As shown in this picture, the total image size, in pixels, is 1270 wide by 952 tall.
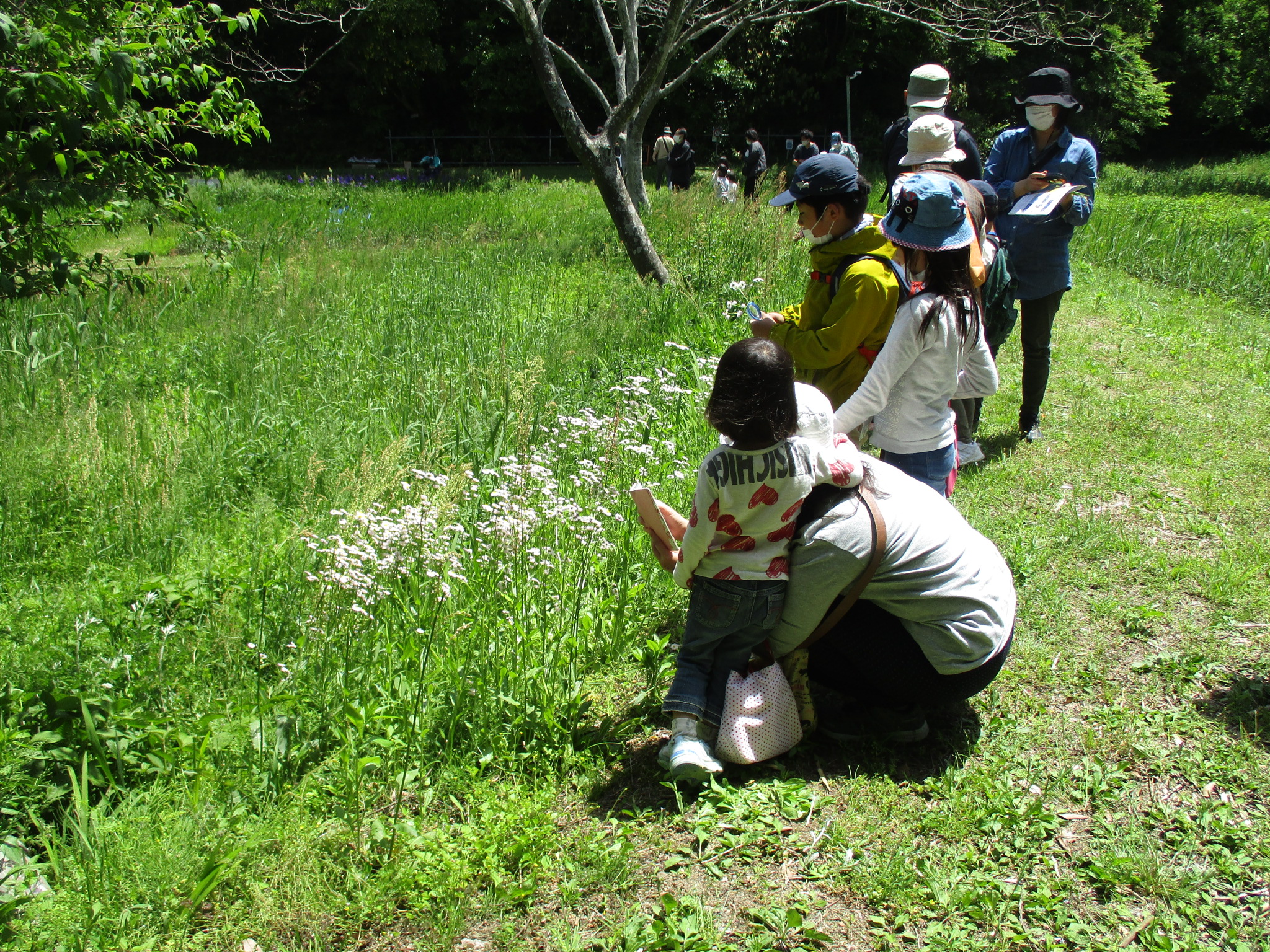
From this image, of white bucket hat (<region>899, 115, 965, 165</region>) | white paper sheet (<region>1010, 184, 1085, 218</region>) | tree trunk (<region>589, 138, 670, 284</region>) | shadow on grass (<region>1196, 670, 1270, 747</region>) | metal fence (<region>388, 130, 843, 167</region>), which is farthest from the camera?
metal fence (<region>388, 130, 843, 167</region>)

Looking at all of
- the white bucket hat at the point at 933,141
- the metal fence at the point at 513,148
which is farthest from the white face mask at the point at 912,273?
the metal fence at the point at 513,148

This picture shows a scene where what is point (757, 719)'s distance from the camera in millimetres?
2742

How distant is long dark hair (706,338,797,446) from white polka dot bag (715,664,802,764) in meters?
0.77

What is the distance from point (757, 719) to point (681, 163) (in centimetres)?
1682

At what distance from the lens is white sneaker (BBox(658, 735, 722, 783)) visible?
2652 mm

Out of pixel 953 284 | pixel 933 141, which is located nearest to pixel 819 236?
pixel 953 284

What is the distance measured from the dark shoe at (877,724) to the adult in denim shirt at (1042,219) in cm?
312

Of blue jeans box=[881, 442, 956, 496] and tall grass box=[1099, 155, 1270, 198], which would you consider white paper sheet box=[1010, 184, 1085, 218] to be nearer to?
blue jeans box=[881, 442, 956, 496]

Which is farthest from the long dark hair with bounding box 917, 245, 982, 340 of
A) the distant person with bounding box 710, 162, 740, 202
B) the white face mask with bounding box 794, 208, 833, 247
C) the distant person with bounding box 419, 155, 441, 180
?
the distant person with bounding box 419, 155, 441, 180

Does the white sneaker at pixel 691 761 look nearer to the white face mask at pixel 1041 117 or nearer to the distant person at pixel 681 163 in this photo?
the white face mask at pixel 1041 117

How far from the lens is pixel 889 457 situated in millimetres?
3504

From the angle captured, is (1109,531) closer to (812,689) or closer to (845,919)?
(812,689)

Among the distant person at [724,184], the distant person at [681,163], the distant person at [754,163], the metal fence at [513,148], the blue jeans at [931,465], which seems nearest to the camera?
the blue jeans at [931,465]

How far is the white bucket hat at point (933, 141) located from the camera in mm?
4113
